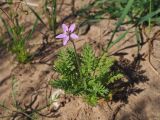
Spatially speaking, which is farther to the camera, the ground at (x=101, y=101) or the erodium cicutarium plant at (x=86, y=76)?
the ground at (x=101, y=101)

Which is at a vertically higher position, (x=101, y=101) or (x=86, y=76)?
(x=86, y=76)

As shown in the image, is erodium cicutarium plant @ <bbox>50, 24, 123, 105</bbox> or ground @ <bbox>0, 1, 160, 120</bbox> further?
ground @ <bbox>0, 1, 160, 120</bbox>

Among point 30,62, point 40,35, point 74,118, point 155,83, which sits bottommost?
point 74,118

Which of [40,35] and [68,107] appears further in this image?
[40,35]

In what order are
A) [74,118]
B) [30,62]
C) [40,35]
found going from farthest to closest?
[40,35]
[30,62]
[74,118]

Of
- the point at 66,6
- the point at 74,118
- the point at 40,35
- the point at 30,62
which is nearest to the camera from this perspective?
the point at 74,118

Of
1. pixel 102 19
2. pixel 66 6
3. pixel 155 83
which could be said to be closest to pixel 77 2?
pixel 66 6

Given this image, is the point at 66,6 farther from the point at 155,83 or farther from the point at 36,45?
the point at 155,83

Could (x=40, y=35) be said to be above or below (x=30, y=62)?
above
